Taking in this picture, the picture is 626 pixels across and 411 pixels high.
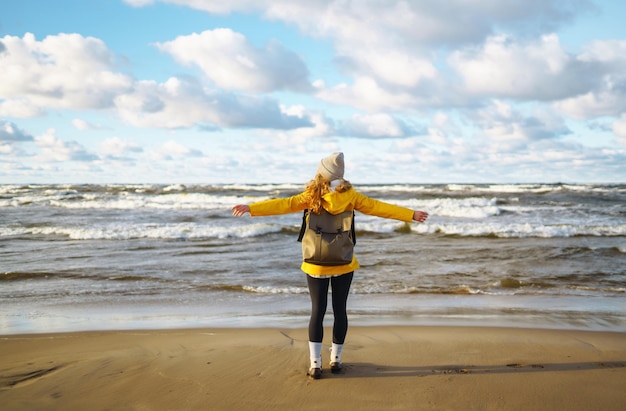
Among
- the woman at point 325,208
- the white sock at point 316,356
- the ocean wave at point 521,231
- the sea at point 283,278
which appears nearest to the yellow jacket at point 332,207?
the woman at point 325,208

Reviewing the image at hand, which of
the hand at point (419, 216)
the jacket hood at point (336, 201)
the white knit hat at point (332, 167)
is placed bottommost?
the hand at point (419, 216)

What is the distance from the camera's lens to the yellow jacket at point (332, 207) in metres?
4.03

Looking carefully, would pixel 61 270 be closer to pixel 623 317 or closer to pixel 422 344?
pixel 422 344

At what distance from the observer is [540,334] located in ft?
17.9

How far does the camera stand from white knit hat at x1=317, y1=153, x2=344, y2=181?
403cm

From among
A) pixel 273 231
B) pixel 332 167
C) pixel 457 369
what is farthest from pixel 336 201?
pixel 273 231

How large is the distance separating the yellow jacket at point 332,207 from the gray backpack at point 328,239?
0.05 metres

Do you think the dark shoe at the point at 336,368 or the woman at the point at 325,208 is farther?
the dark shoe at the point at 336,368

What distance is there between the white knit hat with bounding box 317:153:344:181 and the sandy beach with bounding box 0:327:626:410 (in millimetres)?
1683

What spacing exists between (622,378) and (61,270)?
9.80m

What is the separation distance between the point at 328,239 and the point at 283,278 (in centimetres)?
555

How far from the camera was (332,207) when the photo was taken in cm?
402

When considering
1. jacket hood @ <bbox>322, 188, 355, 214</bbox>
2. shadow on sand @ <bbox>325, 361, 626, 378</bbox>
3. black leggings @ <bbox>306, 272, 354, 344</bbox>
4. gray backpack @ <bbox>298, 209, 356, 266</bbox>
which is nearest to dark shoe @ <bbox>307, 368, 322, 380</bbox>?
shadow on sand @ <bbox>325, 361, 626, 378</bbox>

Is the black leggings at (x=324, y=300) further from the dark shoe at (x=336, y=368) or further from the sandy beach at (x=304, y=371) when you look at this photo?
the sandy beach at (x=304, y=371)
